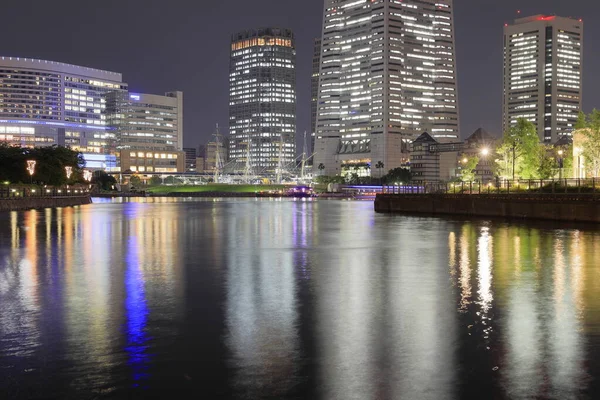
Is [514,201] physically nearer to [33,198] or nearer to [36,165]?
[33,198]

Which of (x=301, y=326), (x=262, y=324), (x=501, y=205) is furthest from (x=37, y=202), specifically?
(x=301, y=326)

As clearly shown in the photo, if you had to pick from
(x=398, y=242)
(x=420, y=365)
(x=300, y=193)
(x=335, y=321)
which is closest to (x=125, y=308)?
(x=335, y=321)

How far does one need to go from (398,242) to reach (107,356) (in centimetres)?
2046

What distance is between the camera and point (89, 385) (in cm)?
780

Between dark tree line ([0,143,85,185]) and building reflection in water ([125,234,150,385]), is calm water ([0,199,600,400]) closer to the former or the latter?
building reflection in water ([125,234,150,385])

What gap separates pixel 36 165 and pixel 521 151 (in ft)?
232

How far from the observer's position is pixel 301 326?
35.9ft

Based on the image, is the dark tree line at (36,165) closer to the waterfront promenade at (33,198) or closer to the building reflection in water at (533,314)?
the waterfront promenade at (33,198)

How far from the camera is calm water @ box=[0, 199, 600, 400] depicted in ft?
25.8

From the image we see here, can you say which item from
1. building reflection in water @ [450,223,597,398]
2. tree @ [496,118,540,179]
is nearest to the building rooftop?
tree @ [496,118,540,179]

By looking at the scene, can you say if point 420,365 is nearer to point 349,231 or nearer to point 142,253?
point 142,253

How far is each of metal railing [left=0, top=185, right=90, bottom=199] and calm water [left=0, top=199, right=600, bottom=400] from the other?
54645mm

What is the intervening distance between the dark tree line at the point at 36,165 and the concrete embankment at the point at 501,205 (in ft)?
180

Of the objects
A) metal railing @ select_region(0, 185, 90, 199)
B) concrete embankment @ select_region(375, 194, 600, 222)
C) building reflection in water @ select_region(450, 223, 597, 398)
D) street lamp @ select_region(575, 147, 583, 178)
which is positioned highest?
street lamp @ select_region(575, 147, 583, 178)
